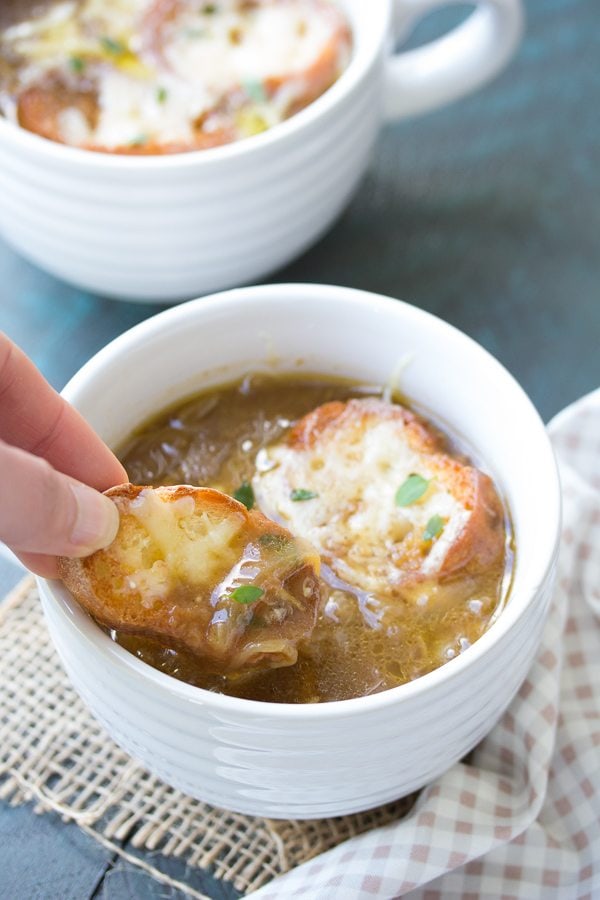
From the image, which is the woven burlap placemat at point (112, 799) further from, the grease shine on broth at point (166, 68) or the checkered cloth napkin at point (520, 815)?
the grease shine on broth at point (166, 68)

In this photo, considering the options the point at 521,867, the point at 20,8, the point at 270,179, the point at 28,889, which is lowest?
the point at 521,867

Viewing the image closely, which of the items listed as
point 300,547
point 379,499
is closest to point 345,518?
point 379,499

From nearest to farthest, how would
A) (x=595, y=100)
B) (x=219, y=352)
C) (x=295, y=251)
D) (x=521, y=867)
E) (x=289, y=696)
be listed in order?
1. (x=289, y=696)
2. (x=521, y=867)
3. (x=219, y=352)
4. (x=295, y=251)
5. (x=595, y=100)

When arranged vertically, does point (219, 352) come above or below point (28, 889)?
above

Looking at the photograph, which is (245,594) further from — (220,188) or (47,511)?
(220,188)

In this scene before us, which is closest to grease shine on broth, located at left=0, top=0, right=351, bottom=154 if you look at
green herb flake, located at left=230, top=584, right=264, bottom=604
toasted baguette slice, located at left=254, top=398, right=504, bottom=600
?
toasted baguette slice, located at left=254, top=398, right=504, bottom=600

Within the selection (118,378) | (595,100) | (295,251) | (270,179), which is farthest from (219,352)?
(595,100)

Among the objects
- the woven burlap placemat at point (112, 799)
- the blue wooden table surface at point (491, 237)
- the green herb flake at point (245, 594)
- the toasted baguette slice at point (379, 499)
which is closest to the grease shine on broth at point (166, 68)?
the blue wooden table surface at point (491, 237)

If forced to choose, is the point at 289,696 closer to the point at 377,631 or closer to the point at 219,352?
the point at 377,631
